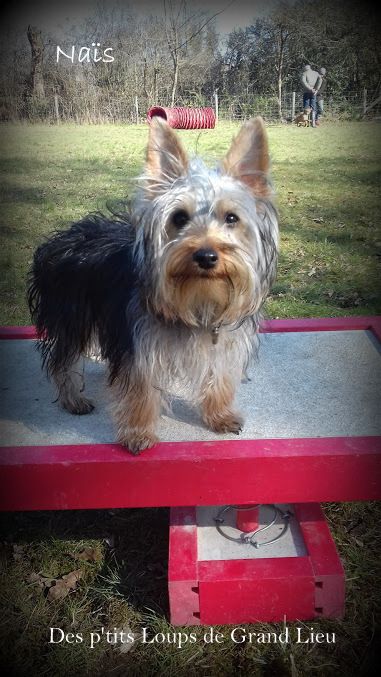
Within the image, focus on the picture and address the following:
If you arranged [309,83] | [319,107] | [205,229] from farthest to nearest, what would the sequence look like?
[319,107] < [309,83] < [205,229]

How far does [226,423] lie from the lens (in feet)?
8.43

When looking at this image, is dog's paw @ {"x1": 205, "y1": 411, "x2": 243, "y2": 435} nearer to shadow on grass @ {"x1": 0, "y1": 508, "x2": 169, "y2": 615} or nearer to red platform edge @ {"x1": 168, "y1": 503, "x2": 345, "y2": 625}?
red platform edge @ {"x1": 168, "y1": 503, "x2": 345, "y2": 625}

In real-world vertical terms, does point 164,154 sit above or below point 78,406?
above

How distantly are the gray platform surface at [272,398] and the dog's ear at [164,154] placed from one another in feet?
3.94

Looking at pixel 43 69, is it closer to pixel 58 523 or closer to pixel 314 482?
pixel 58 523

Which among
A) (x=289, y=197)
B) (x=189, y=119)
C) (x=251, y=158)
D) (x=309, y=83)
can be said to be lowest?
(x=289, y=197)

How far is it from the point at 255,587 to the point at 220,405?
2.64ft

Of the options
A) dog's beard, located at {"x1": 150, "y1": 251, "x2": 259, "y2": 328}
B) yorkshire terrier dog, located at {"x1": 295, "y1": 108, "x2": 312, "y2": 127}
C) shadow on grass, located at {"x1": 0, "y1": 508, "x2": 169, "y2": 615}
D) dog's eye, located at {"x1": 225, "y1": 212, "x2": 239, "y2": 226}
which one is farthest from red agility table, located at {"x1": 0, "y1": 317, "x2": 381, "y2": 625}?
yorkshire terrier dog, located at {"x1": 295, "y1": 108, "x2": 312, "y2": 127}

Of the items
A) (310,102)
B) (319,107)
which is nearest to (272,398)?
(310,102)

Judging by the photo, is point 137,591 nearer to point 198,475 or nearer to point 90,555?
point 90,555

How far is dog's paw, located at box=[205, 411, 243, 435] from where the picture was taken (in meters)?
2.57

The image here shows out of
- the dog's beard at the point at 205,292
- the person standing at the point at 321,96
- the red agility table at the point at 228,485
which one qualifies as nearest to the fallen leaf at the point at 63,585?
the red agility table at the point at 228,485

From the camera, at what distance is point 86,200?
8.77 meters

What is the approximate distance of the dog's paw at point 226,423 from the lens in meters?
2.57
